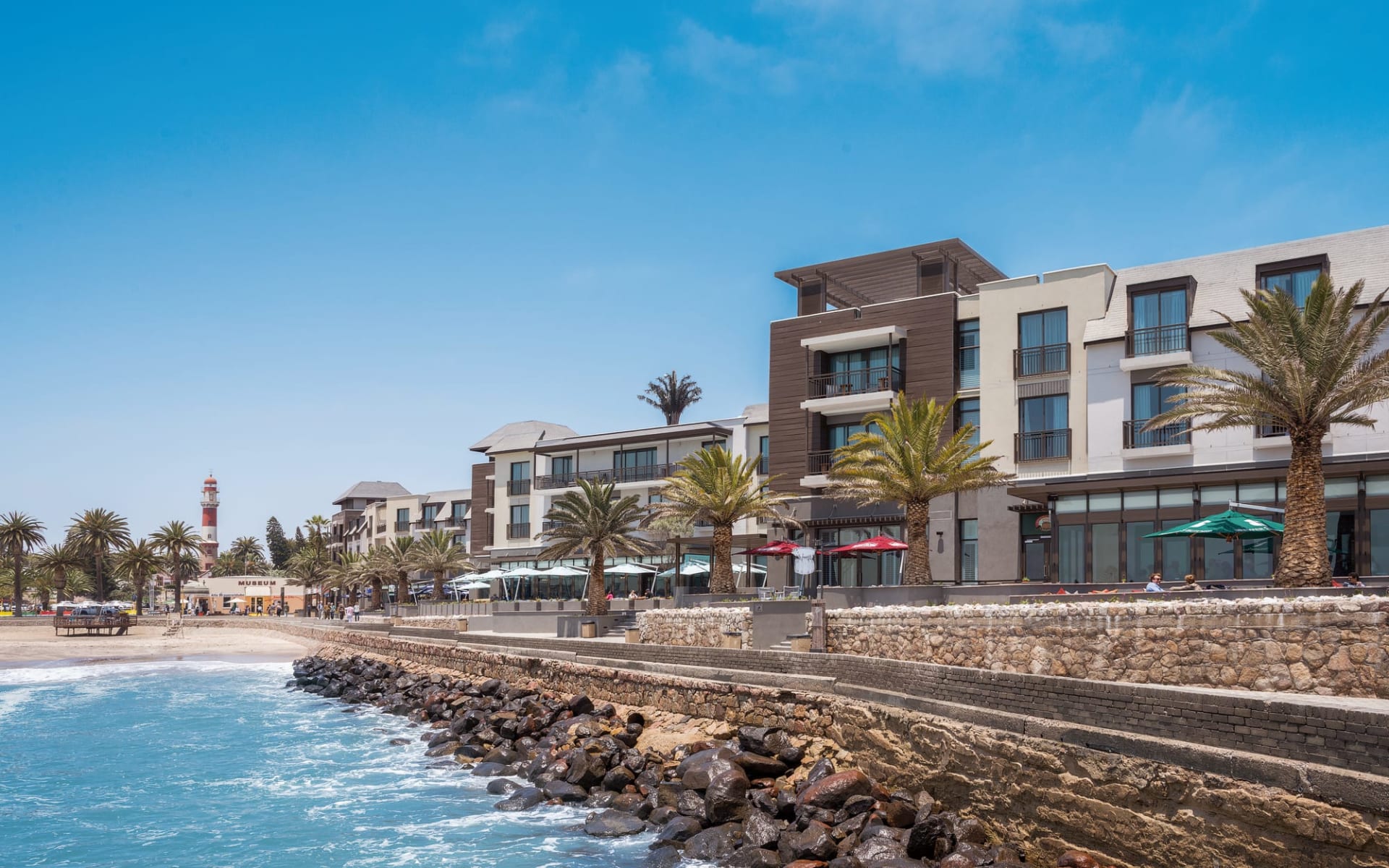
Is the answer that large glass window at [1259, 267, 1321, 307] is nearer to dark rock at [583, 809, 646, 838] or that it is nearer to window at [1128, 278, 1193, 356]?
window at [1128, 278, 1193, 356]

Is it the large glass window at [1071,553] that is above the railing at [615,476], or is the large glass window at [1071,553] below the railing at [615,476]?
below

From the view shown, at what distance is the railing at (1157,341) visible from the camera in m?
34.2

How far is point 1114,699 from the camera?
14.9m

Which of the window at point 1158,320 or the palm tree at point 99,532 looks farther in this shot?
the palm tree at point 99,532

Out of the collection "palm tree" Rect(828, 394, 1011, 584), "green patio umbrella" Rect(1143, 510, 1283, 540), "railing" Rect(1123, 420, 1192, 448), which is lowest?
"green patio umbrella" Rect(1143, 510, 1283, 540)

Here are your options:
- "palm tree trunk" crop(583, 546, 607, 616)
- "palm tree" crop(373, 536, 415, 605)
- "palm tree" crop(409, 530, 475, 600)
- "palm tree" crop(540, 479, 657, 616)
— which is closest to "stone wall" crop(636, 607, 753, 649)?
"palm tree trunk" crop(583, 546, 607, 616)

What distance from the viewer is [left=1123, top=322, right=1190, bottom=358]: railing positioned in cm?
3419

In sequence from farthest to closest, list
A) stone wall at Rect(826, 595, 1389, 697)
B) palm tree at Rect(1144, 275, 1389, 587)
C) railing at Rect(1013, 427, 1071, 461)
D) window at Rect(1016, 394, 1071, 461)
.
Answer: window at Rect(1016, 394, 1071, 461)
railing at Rect(1013, 427, 1071, 461)
palm tree at Rect(1144, 275, 1389, 587)
stone wall at Rect(826, 595, 1389, 697)

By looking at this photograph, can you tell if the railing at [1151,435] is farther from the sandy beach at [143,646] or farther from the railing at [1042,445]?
the sandy beach at [143,646]

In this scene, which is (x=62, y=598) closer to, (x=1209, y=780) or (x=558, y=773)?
(x=558, y=773)

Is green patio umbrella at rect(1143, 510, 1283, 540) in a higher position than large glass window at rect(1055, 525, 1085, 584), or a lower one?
higher

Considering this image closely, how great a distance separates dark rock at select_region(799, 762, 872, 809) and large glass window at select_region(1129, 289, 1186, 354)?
22.1m

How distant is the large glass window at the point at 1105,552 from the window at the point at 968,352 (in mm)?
8334

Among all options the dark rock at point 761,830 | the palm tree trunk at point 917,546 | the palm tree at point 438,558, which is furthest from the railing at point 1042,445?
the palm tree at point 438,558
